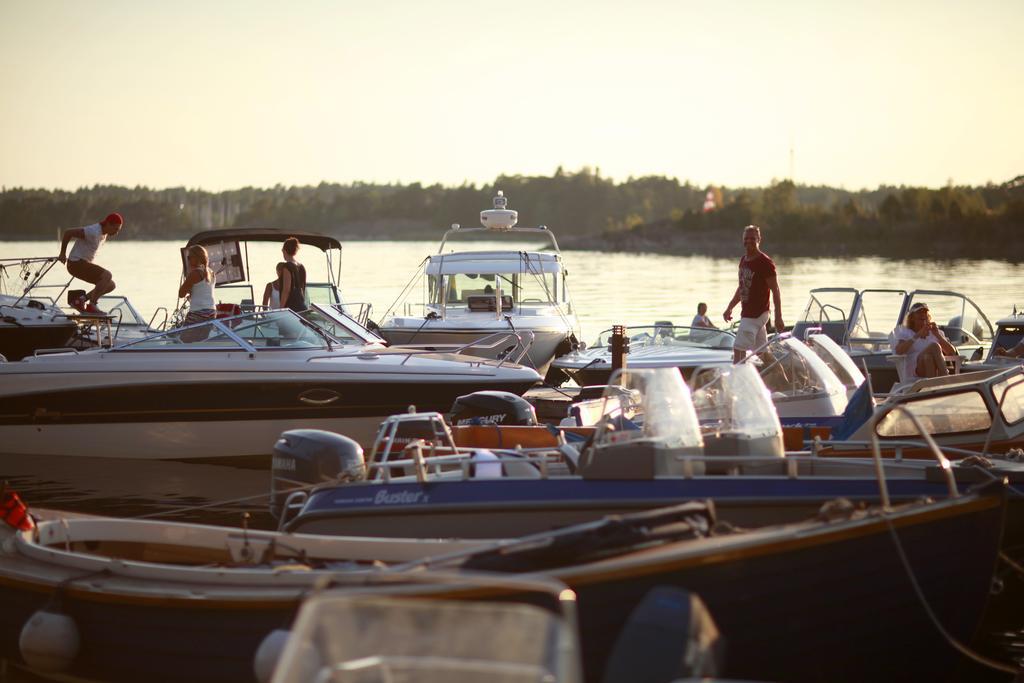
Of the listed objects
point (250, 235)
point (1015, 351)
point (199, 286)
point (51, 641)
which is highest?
point (250, 235)

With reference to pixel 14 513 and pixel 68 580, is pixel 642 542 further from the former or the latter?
pixel 14 513

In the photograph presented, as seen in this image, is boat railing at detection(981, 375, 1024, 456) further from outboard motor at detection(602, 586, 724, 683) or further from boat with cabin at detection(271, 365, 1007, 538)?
outboard motor at detection(602, 586, 724, 683)

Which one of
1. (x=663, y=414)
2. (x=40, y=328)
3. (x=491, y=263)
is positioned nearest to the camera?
(x=663, y=414)

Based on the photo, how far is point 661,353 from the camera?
1698 centimetres

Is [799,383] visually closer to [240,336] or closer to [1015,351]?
[1015,351]

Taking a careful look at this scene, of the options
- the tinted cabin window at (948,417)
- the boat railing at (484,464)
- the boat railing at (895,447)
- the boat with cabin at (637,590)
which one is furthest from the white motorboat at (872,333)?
the boat with cabin at (637,590)

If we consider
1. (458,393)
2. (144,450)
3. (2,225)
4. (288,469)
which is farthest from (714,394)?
(2,225)

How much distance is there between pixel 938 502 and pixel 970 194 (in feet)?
338

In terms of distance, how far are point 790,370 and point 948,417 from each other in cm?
179

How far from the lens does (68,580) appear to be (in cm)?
659

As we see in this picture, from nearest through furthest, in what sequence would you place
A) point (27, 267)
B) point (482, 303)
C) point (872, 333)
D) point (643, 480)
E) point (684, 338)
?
point (643, 480)
point (27, 267)
point (684, 338)
point (872, 333)
point (482, 303)

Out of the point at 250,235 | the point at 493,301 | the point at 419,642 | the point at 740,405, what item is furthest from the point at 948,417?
the point at 493,301

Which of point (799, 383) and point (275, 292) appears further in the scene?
point (275, 292)

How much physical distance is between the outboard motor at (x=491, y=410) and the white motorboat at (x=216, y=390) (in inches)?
50.5
